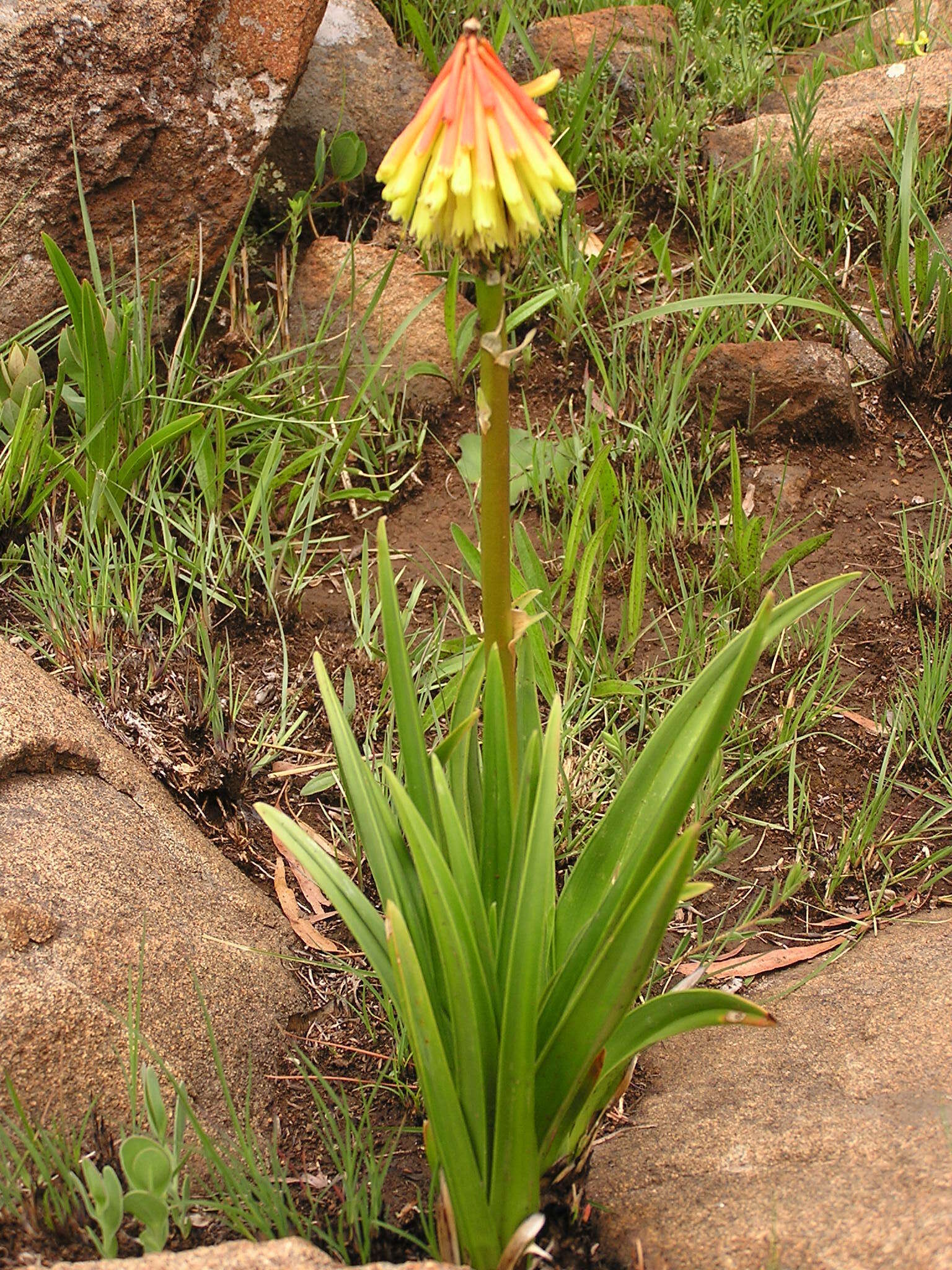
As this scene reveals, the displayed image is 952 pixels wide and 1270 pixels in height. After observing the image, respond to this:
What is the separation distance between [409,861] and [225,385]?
1.55 meters

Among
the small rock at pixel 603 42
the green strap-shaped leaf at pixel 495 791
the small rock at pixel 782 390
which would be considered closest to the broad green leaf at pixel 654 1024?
the green strap-shaped leaf at pixel 495 791

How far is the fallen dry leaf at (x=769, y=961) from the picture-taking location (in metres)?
1.84

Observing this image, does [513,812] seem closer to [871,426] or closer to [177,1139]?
[177,1139]

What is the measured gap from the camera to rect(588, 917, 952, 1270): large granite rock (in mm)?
1191

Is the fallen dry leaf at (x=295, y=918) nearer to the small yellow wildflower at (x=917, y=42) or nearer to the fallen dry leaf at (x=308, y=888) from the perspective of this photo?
the fallen dry leaf at (x=308, y=888)

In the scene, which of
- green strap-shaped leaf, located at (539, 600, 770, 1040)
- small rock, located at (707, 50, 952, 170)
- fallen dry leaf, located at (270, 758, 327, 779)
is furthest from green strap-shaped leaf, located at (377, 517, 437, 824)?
small rock, located at (707, 50, 952, 170)

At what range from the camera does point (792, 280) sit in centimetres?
300

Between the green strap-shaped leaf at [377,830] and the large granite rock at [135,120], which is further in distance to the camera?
the large granite rock at [135,120]

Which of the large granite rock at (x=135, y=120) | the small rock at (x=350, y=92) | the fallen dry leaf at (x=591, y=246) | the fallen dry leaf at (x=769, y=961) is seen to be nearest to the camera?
the fallen dry leaf at (x=769, y=961)

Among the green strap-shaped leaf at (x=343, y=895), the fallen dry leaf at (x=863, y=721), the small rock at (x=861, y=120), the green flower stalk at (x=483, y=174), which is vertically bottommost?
the fallen dry leaf at (x=863, y=721)

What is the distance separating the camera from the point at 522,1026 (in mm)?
1104

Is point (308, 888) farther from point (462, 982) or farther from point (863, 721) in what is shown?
point (863, 721)

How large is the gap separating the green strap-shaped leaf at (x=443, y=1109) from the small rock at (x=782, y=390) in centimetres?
199

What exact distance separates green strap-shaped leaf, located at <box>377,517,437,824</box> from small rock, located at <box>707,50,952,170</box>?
2.43 meters
